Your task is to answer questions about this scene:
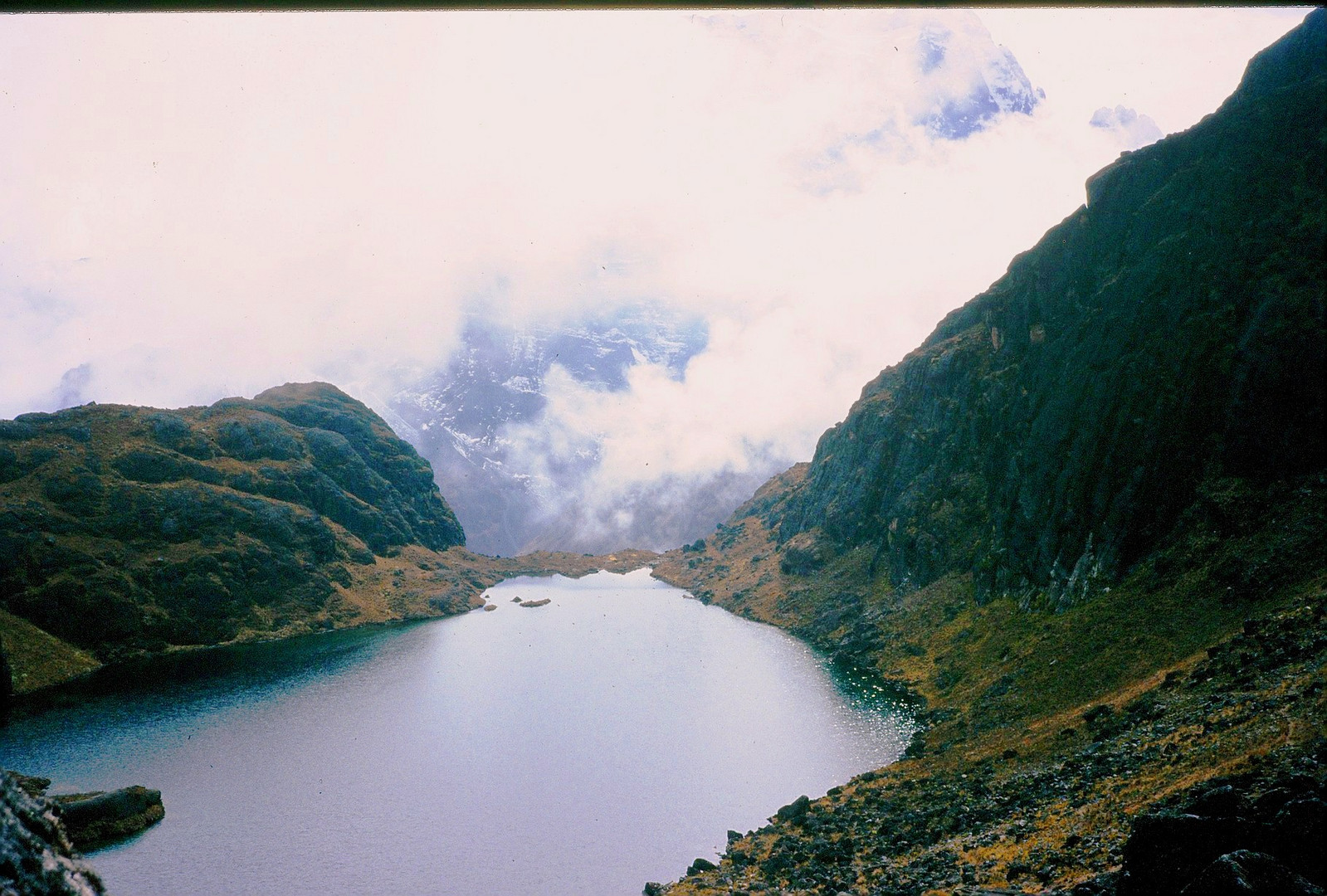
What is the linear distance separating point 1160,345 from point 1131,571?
21.6 metres

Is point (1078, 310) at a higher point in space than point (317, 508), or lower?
lower

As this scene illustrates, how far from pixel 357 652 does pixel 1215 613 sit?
11767 cm

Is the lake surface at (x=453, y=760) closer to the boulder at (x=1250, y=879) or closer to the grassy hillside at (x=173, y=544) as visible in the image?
the grassy hillside at (x=173, y=544)

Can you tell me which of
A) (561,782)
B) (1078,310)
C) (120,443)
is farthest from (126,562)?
(1078,310)

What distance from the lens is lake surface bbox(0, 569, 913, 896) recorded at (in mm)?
46562

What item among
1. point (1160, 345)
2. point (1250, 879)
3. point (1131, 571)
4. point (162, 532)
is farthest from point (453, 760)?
point (162, 532)

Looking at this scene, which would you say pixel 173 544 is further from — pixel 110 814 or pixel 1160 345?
pixel 1160 345

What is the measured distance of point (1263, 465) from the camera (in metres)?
53.1

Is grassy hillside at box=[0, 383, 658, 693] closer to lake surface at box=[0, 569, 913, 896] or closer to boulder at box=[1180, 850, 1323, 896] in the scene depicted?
lake surface at box=[0, 569, 913, 896]

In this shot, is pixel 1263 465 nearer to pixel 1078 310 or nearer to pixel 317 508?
pixel 1078 310

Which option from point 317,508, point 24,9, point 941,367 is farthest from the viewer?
point 317,508

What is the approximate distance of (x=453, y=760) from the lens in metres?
67.9

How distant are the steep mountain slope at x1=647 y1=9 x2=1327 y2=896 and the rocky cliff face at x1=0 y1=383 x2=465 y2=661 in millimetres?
112683

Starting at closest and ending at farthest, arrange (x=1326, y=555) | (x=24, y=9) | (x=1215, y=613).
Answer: (x=24, y=9), (x=1326, y=555), (x=1215, y=613)
